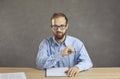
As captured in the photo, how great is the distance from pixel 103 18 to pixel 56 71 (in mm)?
1431

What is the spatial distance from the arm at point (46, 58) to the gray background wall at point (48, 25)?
2.95 ft

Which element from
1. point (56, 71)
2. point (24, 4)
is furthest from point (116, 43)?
point (56, 71)

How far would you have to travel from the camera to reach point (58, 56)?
2.36 meters

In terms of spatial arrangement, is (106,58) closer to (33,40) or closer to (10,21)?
(33,40)

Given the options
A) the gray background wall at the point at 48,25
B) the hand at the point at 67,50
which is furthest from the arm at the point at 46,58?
the gray background wall at the point at 48,25

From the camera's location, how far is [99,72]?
2158 millimetres

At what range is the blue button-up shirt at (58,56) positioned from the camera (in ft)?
7.41

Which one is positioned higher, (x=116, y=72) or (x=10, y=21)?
(x=10, y=21)

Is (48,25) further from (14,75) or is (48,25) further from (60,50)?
(14,75)

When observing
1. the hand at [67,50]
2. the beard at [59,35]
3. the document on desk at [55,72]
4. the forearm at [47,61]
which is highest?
the beard at [59,35]

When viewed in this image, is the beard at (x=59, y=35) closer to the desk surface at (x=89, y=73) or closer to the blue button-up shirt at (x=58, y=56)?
the blue button-up shirt at (x=58, y=56)

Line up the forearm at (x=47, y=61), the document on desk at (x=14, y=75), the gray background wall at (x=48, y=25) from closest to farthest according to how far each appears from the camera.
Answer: the document on desk at (x=14, y=75) → the forearm at (x=47, y=61) → the gray background wall at (x=48, y=25)

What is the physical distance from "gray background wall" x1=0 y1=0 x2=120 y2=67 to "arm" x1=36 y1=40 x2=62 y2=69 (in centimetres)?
90

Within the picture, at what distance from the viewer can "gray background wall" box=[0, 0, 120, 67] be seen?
3289mm
